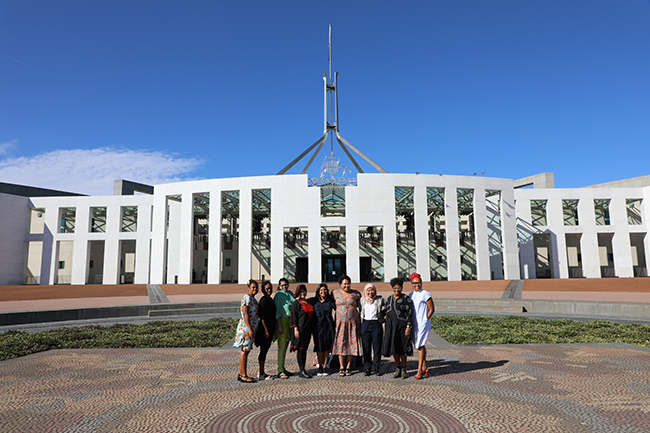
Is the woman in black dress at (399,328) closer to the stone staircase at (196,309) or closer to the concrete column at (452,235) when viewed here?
the stone staircase at (196,309)

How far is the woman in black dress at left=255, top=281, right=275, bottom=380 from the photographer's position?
20.2 feet

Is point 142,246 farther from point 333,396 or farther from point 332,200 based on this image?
point 333,396

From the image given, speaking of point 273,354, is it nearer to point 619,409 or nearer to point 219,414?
point 219,414

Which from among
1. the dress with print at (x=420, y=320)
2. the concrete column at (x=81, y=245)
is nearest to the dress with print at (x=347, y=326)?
the dress with print at (x=420, y=320)

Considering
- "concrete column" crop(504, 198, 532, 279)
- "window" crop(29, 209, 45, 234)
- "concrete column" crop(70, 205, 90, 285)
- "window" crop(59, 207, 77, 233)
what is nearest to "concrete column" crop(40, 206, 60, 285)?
"window" crop(59, 207, 77, 233)

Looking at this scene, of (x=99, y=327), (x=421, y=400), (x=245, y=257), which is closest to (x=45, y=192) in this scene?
(x=245, y=257)

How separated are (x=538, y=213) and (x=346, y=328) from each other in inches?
1676

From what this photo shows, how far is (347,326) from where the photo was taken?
21.3 ft

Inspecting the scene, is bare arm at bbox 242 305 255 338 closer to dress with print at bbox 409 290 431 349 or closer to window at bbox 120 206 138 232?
dress with print at bbox 409 290 431 349

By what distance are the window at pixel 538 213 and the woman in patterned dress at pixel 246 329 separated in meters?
40.6

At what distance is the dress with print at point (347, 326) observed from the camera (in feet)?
21.2

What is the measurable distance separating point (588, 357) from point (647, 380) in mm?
1563

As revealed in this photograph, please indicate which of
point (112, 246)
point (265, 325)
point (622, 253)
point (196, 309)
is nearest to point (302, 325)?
point (265, 325)

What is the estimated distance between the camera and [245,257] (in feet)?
110
